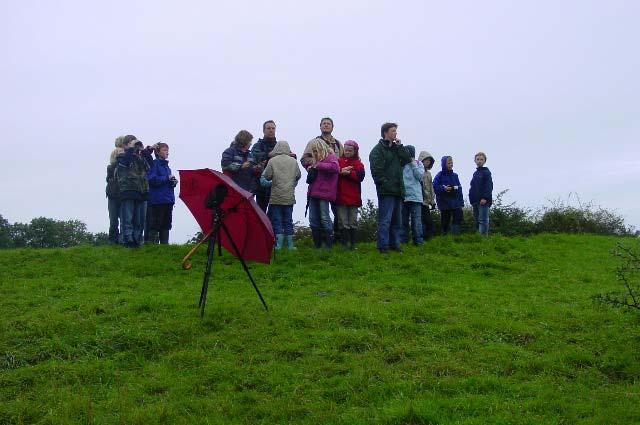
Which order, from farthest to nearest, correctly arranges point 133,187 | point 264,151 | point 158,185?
1. point 158,185
2. point 264,151
3. point 133,187

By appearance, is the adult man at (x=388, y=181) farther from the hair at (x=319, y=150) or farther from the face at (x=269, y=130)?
the face at (x=269, y=130)

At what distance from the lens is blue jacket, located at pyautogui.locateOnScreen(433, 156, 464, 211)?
17.5m

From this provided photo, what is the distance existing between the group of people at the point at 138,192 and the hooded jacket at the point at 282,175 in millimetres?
2659

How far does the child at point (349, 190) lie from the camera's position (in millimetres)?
14906

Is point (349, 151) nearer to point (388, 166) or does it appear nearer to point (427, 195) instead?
point (388, 166)

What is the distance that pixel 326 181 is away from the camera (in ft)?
48.1

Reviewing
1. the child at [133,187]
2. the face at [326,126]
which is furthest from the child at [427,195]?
the child at [133,187]

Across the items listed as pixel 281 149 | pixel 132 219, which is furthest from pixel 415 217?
pixel 132 219

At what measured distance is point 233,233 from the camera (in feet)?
34.7

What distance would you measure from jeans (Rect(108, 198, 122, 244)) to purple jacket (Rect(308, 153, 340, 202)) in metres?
4.85

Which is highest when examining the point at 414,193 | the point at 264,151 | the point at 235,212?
the point at 264,151

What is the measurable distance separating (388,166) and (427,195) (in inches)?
98.9

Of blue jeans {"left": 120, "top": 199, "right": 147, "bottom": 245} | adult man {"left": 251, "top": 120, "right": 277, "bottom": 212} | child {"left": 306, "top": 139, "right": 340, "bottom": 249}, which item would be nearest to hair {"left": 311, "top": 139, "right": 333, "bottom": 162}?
child {"left": 306, "top": 139, "right": 340, "bottom": 249}

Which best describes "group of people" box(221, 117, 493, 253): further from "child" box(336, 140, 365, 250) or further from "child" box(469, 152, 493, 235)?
"child" box(469, 152, 493, 235)
